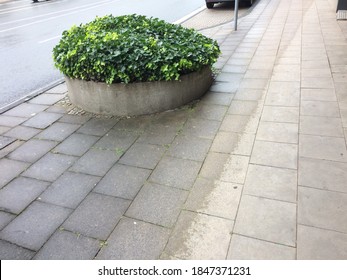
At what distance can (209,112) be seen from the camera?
4.65 m

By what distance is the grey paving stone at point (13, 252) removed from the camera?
2.53m

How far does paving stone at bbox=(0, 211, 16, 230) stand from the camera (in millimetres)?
2883

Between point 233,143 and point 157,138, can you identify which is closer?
point 233,143

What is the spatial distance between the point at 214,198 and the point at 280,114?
82.0 inches

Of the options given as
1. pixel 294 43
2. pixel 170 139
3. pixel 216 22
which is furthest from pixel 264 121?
pixel 216 22

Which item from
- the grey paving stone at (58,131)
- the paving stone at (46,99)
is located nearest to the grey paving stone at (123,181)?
the grey paving stone at (58,131)

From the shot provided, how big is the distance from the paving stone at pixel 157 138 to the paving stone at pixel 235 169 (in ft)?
2.92

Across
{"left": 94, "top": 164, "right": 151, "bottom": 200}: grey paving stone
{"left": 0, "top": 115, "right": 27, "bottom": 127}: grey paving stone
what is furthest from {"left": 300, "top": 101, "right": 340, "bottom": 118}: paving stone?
{"left": 0, "top": 115, "right": 27, "bottom": 127}: grey paving stone

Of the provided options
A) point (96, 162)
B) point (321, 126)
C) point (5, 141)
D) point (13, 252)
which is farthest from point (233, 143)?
point (5, 141)

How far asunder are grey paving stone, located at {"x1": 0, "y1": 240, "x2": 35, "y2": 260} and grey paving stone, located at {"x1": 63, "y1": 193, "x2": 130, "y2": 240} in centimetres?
37

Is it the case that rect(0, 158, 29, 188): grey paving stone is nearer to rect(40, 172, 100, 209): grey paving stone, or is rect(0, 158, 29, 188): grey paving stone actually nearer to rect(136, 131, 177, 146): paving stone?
rect(40, 172, 100, 209): grey paving stone

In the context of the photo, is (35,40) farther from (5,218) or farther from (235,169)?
(235,169)

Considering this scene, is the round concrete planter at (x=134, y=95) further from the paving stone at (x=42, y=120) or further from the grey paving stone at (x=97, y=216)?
the grey paving stone at (x=97, y=216)

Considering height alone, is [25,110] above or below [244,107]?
above
